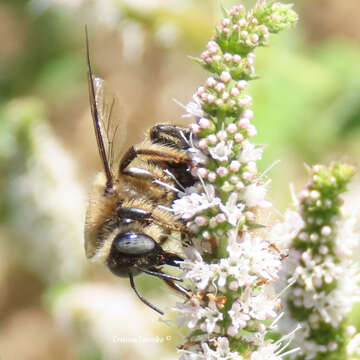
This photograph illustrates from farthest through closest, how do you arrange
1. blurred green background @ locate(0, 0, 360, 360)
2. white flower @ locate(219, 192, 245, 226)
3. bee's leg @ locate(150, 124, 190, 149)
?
blurred green background @ locate(0, 0, 360, 360) < bee's leg @ locate(150, 124, 190, 149) < white flower @ locate(219, 192, 245, 226)

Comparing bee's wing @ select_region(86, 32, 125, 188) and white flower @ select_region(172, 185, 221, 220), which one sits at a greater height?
→ white flower @ select_region(172, 185, 221, 220)

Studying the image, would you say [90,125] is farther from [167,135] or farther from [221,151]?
[221,151]

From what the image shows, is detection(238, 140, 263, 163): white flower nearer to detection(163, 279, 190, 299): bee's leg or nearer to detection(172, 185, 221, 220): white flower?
detection(172, 185, 221, 220): white flower

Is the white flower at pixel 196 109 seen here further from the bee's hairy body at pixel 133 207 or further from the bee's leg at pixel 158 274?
the bee's leg at pixel 158 274

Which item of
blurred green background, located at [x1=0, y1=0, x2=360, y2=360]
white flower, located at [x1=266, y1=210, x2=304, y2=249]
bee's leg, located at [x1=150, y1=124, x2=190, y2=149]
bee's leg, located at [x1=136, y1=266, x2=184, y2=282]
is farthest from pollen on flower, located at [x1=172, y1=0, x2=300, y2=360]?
blurred green background, located at [x1=0, y1=0, x2=360, y2=360]

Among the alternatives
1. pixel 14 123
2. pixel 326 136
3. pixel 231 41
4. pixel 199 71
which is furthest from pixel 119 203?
pixel 199 71

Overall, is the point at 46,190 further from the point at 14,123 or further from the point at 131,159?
the point at 131,159

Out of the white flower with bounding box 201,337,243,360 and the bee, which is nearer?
the white flower with bounding box 201,337,243,360
